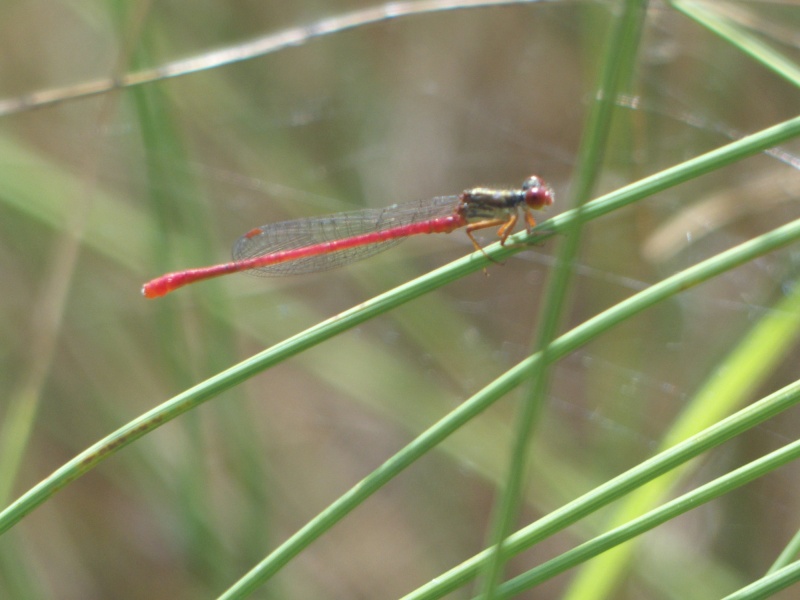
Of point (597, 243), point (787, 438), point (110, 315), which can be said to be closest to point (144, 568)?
point (110, 315)

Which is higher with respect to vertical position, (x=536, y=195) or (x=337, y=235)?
(x=337, y=235)

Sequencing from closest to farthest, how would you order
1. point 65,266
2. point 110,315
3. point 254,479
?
point 65,266 → point 254,479 → point 110,315

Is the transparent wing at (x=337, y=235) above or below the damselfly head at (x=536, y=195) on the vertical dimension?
above

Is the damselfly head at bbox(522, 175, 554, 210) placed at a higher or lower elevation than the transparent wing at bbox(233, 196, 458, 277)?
lower

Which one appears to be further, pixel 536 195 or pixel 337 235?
pixel 337 235

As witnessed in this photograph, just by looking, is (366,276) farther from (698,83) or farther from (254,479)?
(698,83)

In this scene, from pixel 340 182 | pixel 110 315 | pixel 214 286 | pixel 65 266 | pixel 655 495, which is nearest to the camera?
pixel 655 495

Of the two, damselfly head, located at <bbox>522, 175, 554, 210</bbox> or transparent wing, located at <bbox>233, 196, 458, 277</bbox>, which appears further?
transparent wing, located at <bbox>233, 196, 458, 277</bbox>

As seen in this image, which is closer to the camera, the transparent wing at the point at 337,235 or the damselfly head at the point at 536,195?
the damselfly head at the point at 536,195
